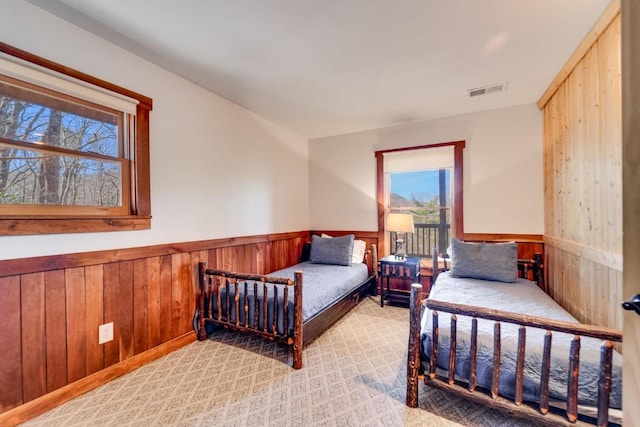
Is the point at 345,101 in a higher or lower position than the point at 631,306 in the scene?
higher

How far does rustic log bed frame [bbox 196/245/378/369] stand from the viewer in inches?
88.2

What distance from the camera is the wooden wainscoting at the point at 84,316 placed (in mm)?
1639

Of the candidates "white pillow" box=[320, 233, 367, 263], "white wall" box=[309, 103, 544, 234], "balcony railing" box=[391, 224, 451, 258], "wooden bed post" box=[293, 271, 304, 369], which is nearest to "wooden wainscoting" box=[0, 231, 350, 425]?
"wooden bed post" box=[293, 271, 304, 369]

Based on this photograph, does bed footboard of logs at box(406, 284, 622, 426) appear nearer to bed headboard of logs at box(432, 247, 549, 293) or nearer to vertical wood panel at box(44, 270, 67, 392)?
bed headboard of logs at box(432, 247, 549, 293)

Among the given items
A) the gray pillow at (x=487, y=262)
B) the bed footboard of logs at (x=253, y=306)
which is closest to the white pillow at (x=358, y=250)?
the gray pillow at (x=487, y=262)

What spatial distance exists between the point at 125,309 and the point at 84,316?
0.86ft

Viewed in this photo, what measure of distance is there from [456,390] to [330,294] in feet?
4.67

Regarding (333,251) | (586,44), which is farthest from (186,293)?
(586,44)

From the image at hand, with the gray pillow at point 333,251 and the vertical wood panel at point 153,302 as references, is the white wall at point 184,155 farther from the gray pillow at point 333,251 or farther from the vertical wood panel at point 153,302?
the gray pillow at point 333,251

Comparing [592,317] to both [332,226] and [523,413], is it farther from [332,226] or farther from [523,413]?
[332,226]

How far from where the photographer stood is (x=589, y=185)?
84.1 inches

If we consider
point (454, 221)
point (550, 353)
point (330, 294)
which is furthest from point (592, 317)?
point (330, 294)

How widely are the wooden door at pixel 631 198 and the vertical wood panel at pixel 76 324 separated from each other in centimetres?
278

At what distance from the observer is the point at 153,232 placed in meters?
2.35
